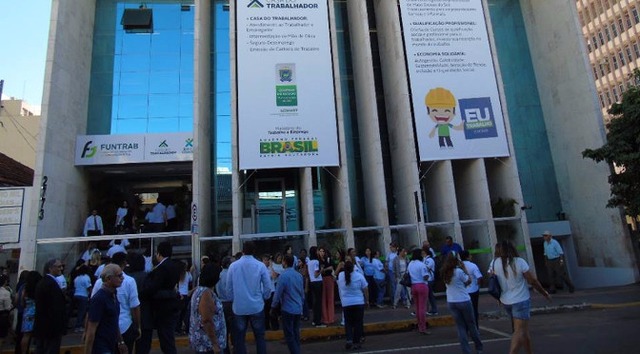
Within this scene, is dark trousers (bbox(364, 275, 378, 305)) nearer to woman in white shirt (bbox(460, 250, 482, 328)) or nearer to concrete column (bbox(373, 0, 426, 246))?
concrete column (bbox(373, 0, 426, 246))

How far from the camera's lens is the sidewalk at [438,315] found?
9656 mm

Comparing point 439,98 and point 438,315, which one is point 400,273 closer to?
point 438,315

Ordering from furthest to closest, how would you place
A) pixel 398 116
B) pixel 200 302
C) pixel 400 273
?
pixel 398 116 → pixel 400 273 → pixel 200 302

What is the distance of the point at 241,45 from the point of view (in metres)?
16.9

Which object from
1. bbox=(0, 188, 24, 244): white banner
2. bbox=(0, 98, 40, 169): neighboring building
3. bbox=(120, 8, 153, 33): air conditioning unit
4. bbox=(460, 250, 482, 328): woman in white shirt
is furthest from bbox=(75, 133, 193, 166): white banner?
bbox=(0, 98, 40, 169): neighboring building

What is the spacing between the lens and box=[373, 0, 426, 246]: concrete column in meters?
17.2

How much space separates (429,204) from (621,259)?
7.85 meters

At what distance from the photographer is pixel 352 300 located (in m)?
7.86

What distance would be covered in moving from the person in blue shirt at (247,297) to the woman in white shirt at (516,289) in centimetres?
341

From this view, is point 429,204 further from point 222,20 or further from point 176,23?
point 176,23

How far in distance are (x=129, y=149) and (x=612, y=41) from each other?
58967 millimetres

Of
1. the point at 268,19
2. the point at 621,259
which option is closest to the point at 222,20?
the point at 268,19

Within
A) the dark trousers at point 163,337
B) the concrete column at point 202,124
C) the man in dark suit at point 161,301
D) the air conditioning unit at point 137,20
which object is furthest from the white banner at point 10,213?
the man in dark suit at point 161,301

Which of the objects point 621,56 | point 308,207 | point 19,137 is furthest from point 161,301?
point 621,56
